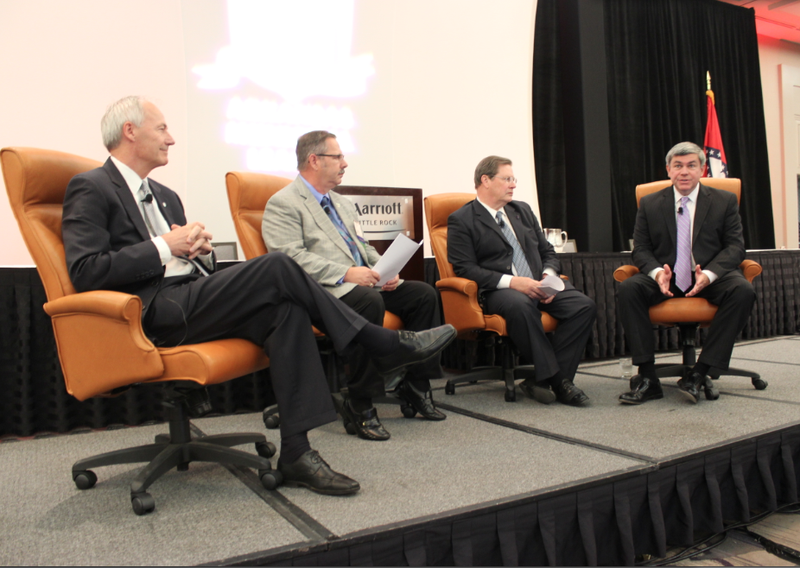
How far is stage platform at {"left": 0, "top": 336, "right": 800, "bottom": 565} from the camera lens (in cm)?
126

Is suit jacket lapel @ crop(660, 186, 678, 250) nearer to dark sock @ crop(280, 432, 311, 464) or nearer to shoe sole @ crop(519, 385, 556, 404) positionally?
shoe sole @ crop(519, 385, 556, 404)

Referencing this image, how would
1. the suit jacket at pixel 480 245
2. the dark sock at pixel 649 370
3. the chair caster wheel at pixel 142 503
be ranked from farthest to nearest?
the suit jacket at pixel 480 245, the dark sock at pixel 649 370, the chair caster wheel at pixel 142 503

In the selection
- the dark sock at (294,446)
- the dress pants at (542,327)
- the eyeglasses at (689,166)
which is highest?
the eyeglasses at (689,166)

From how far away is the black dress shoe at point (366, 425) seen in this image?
2.06 meters

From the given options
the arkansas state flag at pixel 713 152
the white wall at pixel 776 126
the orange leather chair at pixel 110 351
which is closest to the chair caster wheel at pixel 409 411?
Answer: the orange leather chair at pixel 110 351

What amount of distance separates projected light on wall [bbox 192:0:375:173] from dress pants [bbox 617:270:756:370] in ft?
6.48

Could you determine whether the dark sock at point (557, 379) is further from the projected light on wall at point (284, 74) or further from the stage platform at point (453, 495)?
the projected light on wall at point (284, 74)

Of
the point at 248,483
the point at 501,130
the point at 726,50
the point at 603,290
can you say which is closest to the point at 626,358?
the point at 603,290

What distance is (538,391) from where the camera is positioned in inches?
101

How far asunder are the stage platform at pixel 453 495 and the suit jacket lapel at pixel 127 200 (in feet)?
2.35

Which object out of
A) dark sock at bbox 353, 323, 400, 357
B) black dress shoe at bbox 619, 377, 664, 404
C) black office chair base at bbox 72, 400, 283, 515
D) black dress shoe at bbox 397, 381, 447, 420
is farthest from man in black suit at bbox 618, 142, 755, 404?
Result: black office chair base at bbox 72, 400, 283, 515

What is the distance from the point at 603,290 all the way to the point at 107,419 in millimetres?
2894

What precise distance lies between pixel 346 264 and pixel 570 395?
1.08 m

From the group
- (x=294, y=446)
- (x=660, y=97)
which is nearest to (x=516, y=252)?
(x=294, y=446)
